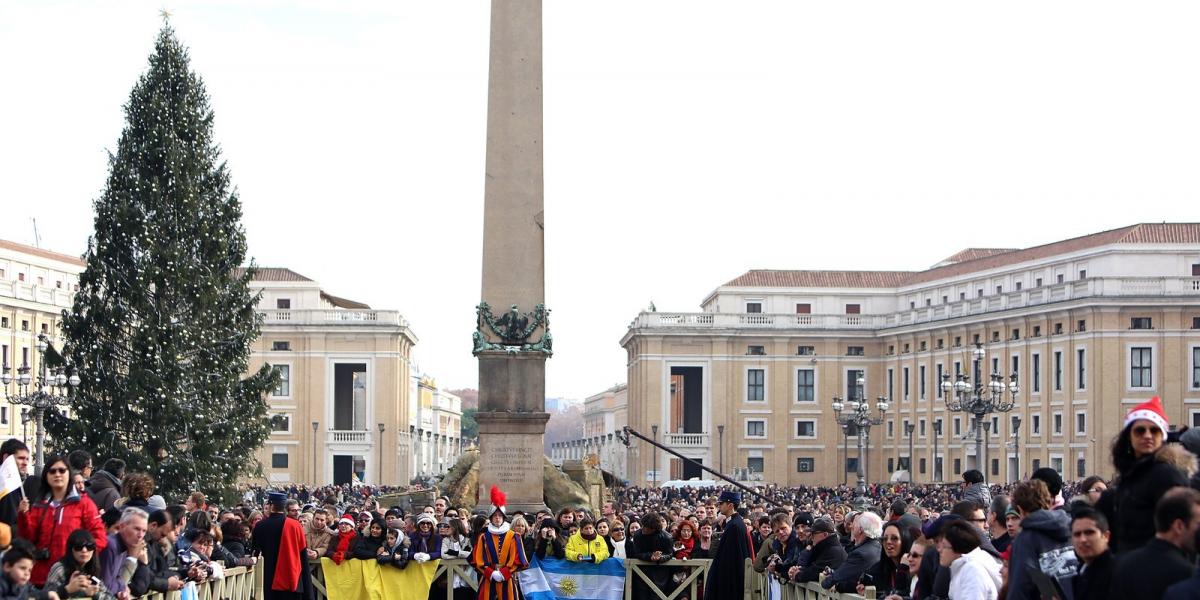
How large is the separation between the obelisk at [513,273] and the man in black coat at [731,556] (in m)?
7.77

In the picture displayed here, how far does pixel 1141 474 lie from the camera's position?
770cm

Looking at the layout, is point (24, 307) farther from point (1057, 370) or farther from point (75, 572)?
point (75, 572)

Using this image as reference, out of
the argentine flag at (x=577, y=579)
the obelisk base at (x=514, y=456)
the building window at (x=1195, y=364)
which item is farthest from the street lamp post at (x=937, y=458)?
the argentine flag at (x=577, y=579)

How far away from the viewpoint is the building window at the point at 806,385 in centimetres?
9725

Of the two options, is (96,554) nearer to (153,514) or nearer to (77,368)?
(153,514)

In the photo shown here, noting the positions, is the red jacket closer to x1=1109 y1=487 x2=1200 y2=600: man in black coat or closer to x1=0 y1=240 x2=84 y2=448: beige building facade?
x1=1109 y1=487 x2=1200 y2=600: man in black coat

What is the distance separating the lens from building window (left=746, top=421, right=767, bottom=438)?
96.5 m

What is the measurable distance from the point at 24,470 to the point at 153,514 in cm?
147

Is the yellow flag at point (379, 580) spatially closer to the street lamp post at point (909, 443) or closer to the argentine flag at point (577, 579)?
the argentine flag at point (577, 579)

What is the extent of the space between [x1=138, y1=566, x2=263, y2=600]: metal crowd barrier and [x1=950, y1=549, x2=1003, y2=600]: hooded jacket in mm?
6212

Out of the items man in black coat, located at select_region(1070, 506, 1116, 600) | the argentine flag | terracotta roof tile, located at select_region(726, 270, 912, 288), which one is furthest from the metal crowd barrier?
terracotta roof tile, located at select_region(726, 270, 912, 288)

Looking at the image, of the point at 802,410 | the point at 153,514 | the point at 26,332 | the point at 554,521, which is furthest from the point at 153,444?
the point at 802,410

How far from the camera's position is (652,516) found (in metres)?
17.3

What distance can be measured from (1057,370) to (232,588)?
67.7 m
